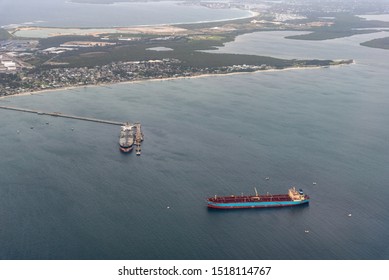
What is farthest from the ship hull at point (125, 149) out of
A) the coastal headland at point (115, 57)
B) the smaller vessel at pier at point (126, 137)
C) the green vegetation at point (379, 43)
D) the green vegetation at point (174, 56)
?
the green vegetation at point (379, 43)

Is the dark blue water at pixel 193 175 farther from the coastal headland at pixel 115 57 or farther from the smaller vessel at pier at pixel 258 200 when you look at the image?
the coastal headland at pixel 115 57

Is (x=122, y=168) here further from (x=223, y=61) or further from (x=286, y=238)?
(x=223, y=61)

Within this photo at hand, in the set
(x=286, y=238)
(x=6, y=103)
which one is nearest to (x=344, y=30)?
(x=6, y=103)

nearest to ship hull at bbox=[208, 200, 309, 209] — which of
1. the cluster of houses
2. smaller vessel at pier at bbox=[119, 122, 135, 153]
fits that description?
smaller vessel at pier at bbox=[119, 122, 135, 153]

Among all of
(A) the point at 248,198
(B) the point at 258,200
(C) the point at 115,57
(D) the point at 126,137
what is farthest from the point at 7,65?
(B) the point at 258,200

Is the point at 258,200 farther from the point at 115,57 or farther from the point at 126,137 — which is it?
the point at 115,57

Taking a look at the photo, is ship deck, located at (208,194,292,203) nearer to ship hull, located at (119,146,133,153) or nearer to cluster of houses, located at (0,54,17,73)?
ship hull, located at (119,146,133,153)
